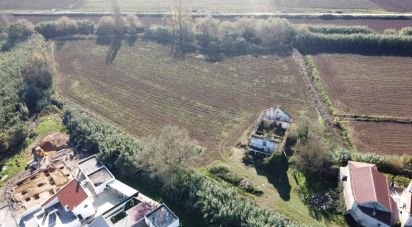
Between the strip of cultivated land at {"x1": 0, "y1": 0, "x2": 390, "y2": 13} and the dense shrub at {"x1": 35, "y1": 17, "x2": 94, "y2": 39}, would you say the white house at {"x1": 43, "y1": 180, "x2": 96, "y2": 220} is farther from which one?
the strip of cultivated land at {"x1": 0, "y1": 0, "x2": 390, "y2": 13}

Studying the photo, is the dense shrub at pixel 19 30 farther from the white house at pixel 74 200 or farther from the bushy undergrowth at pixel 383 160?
the bushy undergrowth at pixel 383 160

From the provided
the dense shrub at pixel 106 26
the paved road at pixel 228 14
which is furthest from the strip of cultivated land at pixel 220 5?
the dense shrub at pixel 106 26

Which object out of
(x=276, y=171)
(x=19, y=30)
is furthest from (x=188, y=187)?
(x=19, y=30)

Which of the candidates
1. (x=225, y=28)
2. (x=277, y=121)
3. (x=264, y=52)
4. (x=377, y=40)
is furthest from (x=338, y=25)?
(x=277, y=121)

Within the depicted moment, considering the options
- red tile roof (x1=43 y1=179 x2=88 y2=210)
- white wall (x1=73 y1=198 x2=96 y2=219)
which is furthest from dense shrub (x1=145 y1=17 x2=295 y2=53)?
white wall (x1=73 y1=198 x2=96 y2=219)

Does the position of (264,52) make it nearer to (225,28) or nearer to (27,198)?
(225,28)

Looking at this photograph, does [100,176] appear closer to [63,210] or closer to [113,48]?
[63,210]
